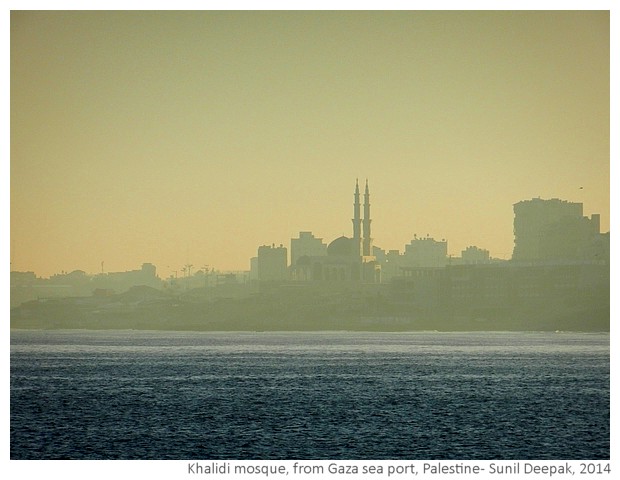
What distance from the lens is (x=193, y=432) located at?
55.9 metres

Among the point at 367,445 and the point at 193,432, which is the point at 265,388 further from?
the point at 367,445

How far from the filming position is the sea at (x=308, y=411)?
50625mm

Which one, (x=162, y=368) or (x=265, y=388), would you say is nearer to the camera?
(x=265, y=388)

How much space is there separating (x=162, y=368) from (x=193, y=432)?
50521mm

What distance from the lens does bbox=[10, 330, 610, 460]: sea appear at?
5062 centimetres

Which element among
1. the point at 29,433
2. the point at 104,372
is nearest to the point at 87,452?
the point at 29,433

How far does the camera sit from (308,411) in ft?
211

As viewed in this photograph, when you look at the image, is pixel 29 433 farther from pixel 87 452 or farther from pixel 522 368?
pixel 522 368
